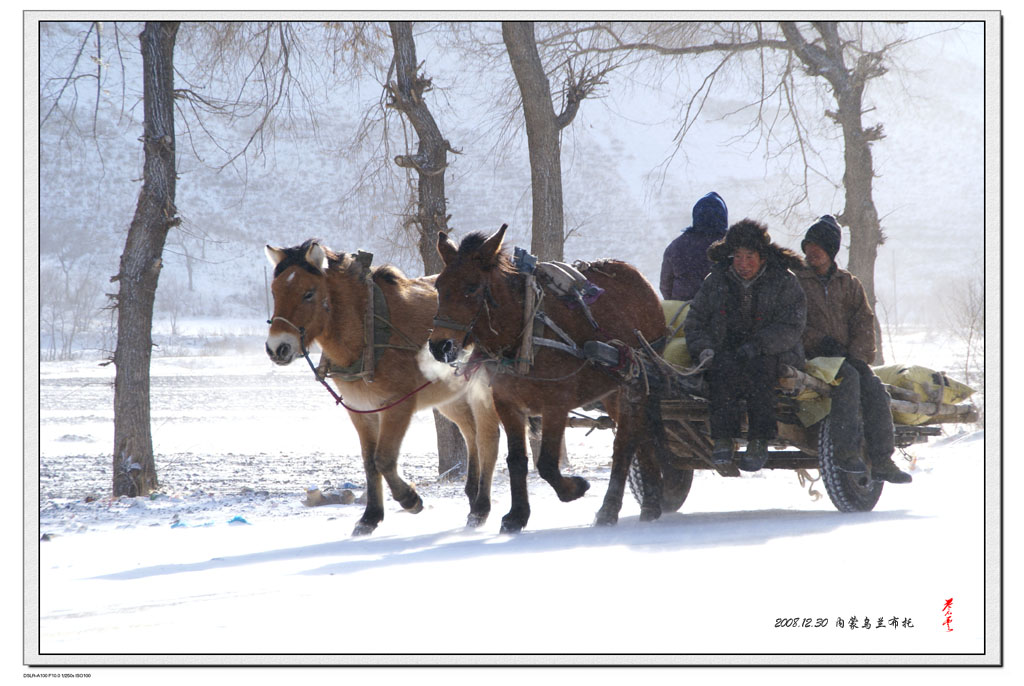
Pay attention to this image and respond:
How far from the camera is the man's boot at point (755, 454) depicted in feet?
16.3

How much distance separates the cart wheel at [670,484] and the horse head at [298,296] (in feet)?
7.09

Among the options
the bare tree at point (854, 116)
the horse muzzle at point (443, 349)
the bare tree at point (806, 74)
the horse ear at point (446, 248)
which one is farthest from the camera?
the bare tree at point (854, 116)

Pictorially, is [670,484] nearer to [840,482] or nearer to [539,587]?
[840,482]

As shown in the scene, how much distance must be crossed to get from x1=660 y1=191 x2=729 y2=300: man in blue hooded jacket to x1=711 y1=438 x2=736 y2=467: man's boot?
1380 mm

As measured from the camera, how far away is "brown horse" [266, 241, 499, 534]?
18.2 feet

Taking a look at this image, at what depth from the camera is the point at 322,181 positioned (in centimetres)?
1336

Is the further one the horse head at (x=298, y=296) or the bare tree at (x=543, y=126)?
the bare tree at (x=543, y=126)

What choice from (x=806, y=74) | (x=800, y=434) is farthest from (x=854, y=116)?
(x=800, y=434)

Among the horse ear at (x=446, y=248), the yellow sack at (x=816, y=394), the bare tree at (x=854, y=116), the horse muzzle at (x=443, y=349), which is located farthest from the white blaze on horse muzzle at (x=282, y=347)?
the bare tree at (x=854, y=116)

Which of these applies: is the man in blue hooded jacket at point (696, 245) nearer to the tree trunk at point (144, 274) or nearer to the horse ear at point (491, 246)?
the horse ear at point (491, 246)

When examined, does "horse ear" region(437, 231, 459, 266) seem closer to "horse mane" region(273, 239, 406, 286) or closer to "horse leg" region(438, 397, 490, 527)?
"horse mane" region(273, 239, 406, 286)

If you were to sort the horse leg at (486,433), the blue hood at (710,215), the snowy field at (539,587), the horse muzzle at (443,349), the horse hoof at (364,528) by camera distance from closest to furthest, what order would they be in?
the snowy field at (539,587) < the horse muzzle at (443,349) < the horse hoof at (364,528) < the blue hood at (710,215) < the horse leg at (486,433)

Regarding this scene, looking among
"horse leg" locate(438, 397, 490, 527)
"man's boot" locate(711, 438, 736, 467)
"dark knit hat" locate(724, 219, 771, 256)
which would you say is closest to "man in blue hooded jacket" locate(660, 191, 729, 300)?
"dark knit hat" locate(724, 219, 771, 256)

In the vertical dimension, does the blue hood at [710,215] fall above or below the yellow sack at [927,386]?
above
